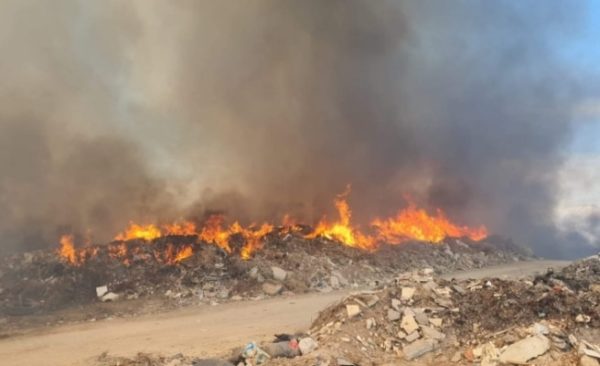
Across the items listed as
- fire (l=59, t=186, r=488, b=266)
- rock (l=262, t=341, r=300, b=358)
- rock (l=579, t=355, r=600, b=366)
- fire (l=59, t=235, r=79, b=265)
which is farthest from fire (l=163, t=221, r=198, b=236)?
rock (l=579, t=355, r=600, b=366)

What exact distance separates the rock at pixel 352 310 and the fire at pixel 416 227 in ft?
49.0

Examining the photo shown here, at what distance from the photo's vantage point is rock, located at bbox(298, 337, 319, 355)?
8.20 metres

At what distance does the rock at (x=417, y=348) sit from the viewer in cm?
829

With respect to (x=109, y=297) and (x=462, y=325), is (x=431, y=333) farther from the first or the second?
(x=109, y=297)

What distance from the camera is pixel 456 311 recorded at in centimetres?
934

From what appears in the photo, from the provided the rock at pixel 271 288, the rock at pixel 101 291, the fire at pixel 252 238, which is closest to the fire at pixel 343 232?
the fire at pixel 252 238

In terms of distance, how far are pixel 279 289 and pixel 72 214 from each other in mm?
10765

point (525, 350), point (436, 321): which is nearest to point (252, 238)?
point (436, 321)

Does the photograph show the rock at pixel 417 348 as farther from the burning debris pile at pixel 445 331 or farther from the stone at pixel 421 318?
the stone at pixel 421 318

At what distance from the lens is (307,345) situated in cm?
829

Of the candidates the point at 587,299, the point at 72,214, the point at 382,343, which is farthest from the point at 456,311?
the point at 72,214

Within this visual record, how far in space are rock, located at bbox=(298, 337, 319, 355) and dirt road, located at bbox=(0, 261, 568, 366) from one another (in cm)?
185

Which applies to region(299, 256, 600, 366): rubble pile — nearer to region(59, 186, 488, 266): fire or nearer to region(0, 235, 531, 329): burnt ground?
region(0, 235, 531, 329): burnt ground

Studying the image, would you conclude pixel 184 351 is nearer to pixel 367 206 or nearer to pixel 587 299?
pixel 587 299
